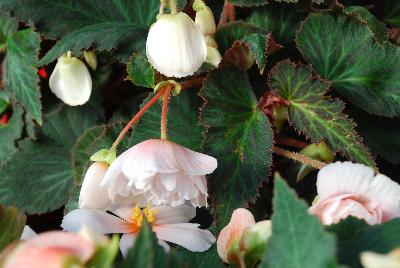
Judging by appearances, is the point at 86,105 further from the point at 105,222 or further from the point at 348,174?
the point at 348,174

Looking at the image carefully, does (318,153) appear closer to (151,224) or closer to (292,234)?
(151,224)

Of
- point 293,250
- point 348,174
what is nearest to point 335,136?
point 348,174

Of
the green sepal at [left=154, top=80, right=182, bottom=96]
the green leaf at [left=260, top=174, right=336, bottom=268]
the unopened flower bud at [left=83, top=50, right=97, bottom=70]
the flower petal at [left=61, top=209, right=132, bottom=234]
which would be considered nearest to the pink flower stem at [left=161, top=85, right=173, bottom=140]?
the green sepal at [left=154, top=80, right=182, bottom=96]

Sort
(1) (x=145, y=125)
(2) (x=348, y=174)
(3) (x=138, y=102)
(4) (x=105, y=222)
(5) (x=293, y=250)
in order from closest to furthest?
1. (5) (x=293, y=250)
2. (2) (x=348, y=174)
3. (4) (x=105, y=222)
4. (1) (x=145, y=125)
5. (3) (x=138, y=102)

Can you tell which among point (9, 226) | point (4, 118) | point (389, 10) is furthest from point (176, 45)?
point (4, 118)

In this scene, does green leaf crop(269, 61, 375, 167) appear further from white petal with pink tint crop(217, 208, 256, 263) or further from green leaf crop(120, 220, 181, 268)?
green leaf crop(120, 220, 181, 268)

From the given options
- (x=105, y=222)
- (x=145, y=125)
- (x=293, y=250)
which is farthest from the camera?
(x=145, y=125)
